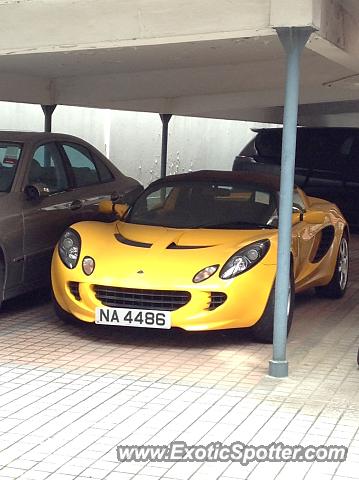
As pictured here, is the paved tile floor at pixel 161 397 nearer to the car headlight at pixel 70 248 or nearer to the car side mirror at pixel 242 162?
the car headlight at pixel 70 248

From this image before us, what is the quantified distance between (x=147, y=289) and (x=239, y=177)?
6.30 feet

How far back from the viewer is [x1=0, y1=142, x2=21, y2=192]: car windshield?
7906 mm

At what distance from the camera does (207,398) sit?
562 centimetres

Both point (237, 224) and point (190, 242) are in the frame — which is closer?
point (190, 242)

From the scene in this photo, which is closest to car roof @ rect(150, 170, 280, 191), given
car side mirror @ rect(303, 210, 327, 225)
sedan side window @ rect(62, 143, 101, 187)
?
car side mirror @ rect(303, 210, 327, 225)

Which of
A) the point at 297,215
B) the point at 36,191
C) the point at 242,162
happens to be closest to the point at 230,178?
→ the point at 297,215

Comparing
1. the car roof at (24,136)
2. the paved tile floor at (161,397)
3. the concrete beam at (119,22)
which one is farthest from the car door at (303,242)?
the car roof at (24,136)

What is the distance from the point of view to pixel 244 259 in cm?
684

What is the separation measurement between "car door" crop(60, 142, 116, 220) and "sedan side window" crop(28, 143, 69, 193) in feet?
0.47

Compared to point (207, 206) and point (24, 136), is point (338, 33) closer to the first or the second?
point (207, 206)

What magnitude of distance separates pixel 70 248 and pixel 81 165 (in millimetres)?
1894

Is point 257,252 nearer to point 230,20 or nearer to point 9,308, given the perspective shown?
point 230,20

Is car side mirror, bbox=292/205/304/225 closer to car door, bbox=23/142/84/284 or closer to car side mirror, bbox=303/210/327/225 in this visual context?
car side mirror, bbox=303/210/327/225

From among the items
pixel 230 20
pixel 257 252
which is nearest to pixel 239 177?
pixel 257 252
